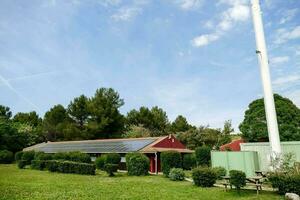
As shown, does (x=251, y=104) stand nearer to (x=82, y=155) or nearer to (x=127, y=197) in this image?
(x=82, y=155)

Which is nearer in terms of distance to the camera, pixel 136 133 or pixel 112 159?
pixel 112 159

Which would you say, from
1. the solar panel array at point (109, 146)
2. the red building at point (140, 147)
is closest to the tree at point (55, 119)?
the solar panel array at point (109, 146)

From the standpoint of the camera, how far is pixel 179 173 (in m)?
22.5

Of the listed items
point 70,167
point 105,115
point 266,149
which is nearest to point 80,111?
point 105,115

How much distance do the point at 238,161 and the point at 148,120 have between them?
139 ft

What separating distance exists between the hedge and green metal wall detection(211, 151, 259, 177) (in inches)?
455

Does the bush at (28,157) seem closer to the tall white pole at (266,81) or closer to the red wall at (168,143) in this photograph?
the red wall at (168,143)

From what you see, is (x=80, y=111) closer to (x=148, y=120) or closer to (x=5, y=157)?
(x=148, y=120)

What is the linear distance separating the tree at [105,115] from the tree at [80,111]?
3925 mm

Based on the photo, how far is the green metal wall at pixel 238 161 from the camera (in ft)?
61.0

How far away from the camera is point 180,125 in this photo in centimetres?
6278

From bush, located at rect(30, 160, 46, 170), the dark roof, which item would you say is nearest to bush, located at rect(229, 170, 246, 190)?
the dark roof

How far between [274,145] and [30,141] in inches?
1843

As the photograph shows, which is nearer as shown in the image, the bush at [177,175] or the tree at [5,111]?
the bush at [177,175]
